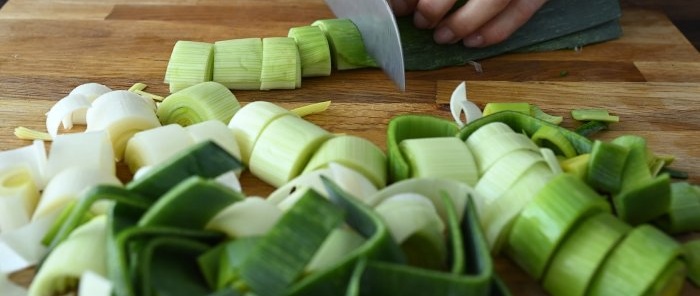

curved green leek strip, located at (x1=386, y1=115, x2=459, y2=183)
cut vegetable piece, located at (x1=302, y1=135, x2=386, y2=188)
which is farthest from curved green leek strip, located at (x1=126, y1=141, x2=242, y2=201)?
curved green leek strip, located at (x1=386, y1=115, x2=459, y2=183)

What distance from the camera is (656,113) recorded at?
2.09m

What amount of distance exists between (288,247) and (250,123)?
567 mm

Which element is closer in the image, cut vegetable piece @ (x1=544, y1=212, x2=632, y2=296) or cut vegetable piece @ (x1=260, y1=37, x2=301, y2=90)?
cut vegetable piece @ (x1=544, y1=212, x2=632, y2=296)

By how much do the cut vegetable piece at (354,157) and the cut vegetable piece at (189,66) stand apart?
49 cm

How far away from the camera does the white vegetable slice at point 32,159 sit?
5.70 ft

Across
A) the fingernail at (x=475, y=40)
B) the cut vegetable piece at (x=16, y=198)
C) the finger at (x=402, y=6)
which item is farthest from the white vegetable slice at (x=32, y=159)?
the fingernail at (x=475, y=40)

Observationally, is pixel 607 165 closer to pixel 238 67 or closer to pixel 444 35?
pixel 444 35

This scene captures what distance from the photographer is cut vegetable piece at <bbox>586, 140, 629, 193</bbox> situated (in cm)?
168

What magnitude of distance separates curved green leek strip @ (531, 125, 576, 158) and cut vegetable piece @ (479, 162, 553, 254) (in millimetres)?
164

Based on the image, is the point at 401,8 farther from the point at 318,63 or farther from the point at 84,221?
the point at 84,221

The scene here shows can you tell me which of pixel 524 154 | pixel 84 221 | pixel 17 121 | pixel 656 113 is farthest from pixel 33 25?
pixel 656 113

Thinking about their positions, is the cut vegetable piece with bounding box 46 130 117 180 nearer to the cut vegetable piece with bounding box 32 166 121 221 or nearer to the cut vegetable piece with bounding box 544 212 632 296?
the cut vegetable piece with bounding box 32 166 121 221

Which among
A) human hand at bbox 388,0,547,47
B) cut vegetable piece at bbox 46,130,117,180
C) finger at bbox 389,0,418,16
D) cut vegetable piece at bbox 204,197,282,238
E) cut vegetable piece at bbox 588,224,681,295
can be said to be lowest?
cut vegetable piece at bbox 588,224,681,295

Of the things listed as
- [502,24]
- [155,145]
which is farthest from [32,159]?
[502,24]
